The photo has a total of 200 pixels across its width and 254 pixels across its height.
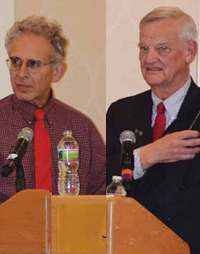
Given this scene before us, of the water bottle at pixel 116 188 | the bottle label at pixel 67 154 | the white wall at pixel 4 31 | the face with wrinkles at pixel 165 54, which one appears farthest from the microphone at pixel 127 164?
the white wall at pixel 4 31

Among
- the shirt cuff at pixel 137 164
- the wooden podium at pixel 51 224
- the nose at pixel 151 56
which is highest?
the nose at pixel 151 56

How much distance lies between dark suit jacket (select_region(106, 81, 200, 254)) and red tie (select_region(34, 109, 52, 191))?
0.23 meters

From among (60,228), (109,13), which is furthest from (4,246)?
(109,13)

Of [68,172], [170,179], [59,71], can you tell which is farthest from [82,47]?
[170,179]

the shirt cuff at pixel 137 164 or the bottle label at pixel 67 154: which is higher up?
the bottle label at pixel 67 154

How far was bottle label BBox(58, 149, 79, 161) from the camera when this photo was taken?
196 cm

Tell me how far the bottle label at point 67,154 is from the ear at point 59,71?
300 mm

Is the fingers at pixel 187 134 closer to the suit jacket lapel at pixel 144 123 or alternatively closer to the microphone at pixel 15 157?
the suit jacket lapel at pixel 144 123

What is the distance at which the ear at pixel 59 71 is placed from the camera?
83.4 inches

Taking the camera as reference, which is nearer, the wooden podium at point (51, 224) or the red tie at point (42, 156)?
the wooden podium at point (51, 224)

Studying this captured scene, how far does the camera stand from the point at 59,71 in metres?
2.13

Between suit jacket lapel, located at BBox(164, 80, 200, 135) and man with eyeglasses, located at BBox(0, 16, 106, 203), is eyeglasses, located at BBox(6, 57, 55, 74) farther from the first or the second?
suit jacket lapel, located at BBox(164, 80, 200, 135)

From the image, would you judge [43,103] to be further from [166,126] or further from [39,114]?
[166,126]

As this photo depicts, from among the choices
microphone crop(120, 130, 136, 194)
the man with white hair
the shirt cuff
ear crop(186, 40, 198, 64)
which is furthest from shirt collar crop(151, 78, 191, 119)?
microphone crop(120, 130, 136, 194)
